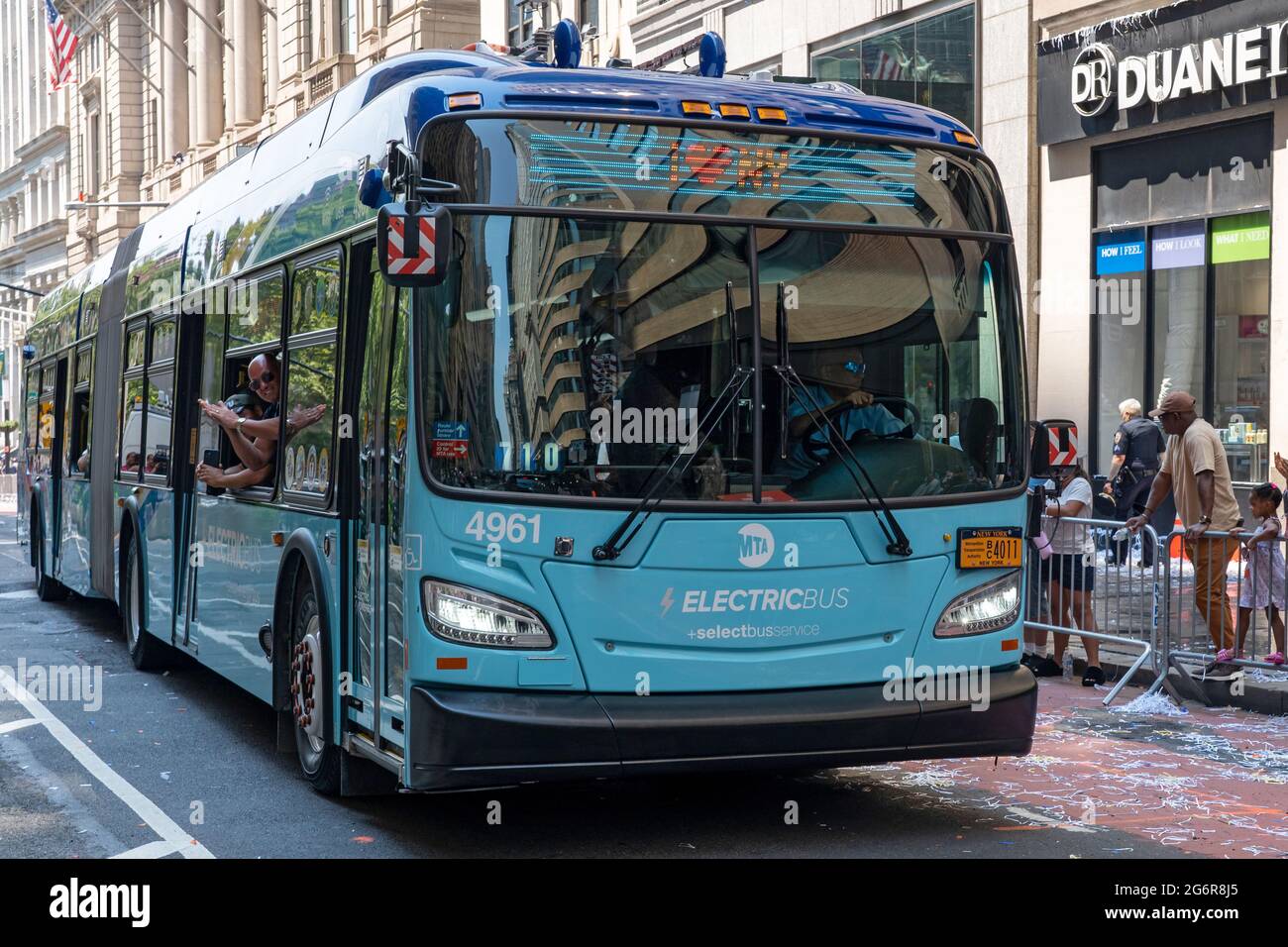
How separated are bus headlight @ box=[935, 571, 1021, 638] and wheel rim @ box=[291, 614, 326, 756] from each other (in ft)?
9.04

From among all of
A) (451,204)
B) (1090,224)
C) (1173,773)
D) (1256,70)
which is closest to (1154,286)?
(1090,224)

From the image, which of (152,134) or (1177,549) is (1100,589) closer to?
(1177,549)

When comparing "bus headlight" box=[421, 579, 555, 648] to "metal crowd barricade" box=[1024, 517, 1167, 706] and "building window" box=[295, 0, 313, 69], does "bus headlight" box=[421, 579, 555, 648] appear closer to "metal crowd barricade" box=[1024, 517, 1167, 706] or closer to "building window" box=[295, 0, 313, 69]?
"metal crowd barricade" box=[1024, 517, 1167, 706]

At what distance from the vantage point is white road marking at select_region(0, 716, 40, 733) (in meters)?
10.1

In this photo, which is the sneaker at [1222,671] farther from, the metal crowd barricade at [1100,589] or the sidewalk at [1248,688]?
the metal crowd barricade at [1100,589]

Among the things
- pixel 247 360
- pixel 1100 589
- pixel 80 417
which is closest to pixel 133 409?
pixel 80 417

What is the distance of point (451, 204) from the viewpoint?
6547mm

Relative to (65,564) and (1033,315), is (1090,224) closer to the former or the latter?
(1033,315)

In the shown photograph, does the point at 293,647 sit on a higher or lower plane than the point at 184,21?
lower

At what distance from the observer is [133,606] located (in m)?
12.8

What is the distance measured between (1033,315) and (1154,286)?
1.73 m

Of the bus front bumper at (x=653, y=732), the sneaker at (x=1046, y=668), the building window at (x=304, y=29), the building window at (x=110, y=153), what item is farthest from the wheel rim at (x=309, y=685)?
→ the building window at (x=110, y=153)

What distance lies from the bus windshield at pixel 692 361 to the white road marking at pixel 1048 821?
1.53 m

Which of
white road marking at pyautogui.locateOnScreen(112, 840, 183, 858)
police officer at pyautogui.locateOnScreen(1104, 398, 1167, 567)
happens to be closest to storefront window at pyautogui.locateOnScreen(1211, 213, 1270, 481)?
police officer at pyautogui.locateOnScreen(1104, 398, 1167, 567)
